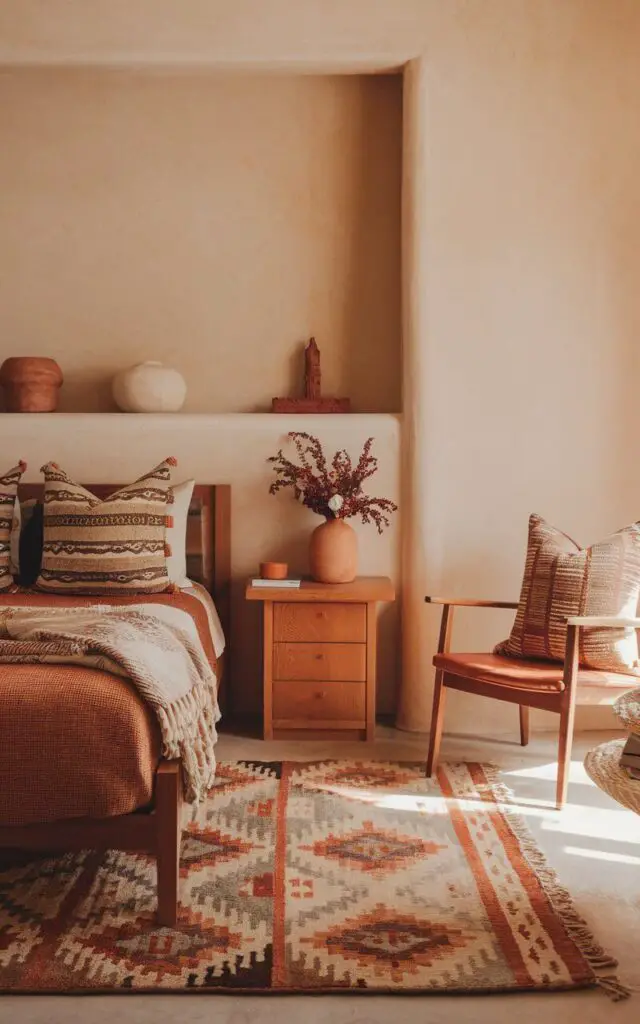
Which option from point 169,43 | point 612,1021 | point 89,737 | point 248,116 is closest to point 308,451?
point 248,116

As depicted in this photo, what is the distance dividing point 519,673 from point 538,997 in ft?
4.00

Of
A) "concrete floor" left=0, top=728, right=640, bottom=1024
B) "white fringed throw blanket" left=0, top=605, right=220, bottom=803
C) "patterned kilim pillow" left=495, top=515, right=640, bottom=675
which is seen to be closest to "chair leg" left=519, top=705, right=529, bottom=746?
"concrete floor" left=0, top=728, right=640, bottom=1024

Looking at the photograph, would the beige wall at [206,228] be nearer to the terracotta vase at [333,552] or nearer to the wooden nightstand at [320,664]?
the terracotta vase at [333,552]

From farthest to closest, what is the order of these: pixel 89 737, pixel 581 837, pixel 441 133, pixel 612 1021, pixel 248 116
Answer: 1. pixel 248 116
2. pixel 441 133
3. pixel 581 837
4. pixel 89 737
5. pixel 612 1021

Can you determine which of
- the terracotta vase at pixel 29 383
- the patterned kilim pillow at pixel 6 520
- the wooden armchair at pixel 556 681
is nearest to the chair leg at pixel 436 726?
the wooden armchair at pixel 556 681

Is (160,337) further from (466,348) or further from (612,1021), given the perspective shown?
(612,1021)

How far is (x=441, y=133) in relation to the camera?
3.91m

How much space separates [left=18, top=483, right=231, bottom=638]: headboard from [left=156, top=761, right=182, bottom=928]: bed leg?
185 cm

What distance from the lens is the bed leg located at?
217 cm

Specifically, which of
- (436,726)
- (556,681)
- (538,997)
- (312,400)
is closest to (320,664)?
(436,726)

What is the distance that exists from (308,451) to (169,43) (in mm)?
1869

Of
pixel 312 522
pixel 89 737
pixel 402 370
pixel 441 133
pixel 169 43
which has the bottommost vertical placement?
pixel 89 737

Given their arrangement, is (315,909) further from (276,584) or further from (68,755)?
(276,584)

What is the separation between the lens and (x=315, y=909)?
230 centimetres
